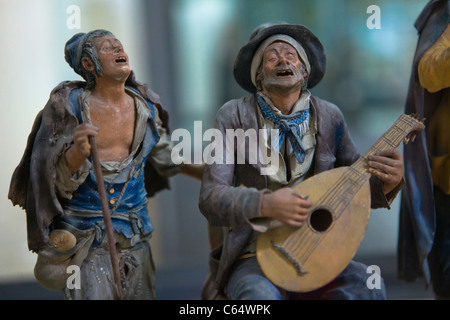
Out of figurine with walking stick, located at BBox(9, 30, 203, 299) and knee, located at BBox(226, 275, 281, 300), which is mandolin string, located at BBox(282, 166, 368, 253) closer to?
knee, located at BBox(226, 275, 281, 300)

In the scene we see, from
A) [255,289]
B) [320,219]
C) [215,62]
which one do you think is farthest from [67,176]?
[215,62]

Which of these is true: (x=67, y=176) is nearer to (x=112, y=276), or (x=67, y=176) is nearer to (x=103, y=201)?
(x=103, y=201)

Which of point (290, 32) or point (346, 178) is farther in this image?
point (290, 32)

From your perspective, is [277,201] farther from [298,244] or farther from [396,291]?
[396,291]

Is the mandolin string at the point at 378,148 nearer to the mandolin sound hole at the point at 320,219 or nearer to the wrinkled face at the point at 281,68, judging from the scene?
the mandolin sound hole at the point at 320,219

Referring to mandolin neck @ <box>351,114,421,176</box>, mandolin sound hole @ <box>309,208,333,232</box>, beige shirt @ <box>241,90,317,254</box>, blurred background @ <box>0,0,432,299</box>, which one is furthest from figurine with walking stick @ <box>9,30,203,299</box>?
blurred background @ <box>0,0,432,299</box>

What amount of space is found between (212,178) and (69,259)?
0.54m

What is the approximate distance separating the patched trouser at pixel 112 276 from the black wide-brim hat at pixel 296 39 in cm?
68

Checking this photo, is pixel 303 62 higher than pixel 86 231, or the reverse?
pixel 303 62

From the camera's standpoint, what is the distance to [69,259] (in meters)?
2.14

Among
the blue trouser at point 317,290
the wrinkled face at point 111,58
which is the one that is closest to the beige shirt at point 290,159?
the blue trouser at point 317,290

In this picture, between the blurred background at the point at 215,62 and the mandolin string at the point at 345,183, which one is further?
the blurred background at the point at 215,62

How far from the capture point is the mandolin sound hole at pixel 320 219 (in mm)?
1979
